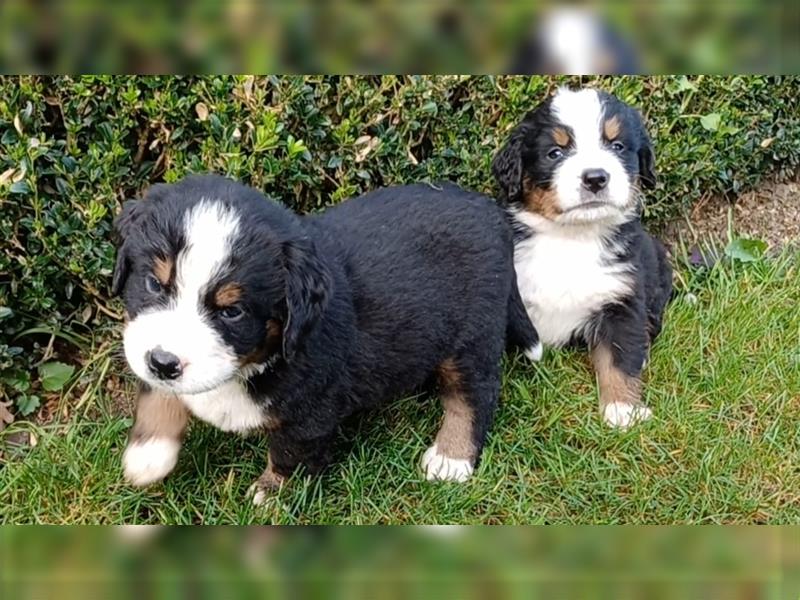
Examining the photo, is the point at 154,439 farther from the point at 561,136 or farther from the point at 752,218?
the point at 752,218

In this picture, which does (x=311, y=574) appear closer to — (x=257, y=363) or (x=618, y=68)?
(x=257, y=363)

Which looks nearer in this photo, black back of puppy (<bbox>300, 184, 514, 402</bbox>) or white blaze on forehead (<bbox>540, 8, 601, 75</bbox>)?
white blaze on forehead (<bbox>540, 8, 601, 75</bbox>)

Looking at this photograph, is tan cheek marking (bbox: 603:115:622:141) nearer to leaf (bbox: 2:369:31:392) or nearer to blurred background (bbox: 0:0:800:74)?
blurred background (bbox: 0:0:800:74)

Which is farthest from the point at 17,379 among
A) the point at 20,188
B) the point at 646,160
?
the point at 646,160

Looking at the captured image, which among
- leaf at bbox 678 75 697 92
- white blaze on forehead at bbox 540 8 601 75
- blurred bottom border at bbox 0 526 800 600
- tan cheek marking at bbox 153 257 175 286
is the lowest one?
blurred bottom border at bbox 0 526 800 600

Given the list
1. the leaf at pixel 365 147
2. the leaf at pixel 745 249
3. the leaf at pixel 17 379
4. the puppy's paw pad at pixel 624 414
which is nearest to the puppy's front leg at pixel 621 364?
the puppy's paw pad at pixel 624 414

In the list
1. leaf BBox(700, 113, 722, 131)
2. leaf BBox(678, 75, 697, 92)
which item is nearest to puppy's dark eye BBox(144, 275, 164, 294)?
leaf BBox(678, 75, 697, 92)

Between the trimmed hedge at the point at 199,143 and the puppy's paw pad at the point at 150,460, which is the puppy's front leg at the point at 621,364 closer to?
the trimmed hedge at the point at 199,143
